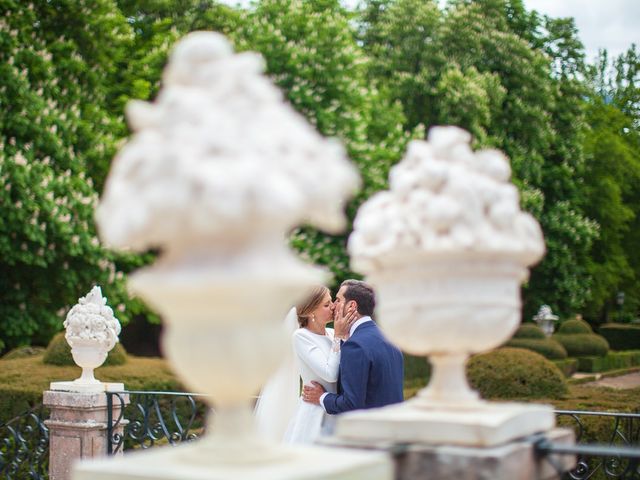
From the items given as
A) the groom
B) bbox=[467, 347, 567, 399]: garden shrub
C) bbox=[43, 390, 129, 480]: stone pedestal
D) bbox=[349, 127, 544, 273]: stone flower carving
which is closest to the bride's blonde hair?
the groom

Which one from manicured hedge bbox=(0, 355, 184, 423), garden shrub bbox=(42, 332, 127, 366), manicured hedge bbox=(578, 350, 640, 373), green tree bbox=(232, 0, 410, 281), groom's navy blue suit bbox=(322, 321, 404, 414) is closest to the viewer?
groom's navy blue suit bbox=(322, 321, 404, 414)

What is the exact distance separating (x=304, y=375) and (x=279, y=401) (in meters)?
0.23

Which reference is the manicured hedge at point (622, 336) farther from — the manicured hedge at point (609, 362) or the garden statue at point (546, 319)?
the garden statue at point (546, 319)

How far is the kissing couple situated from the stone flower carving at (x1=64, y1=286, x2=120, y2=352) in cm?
250

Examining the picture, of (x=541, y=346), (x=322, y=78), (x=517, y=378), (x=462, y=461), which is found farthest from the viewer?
(x=541, y=346)

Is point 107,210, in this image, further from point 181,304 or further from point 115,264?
point 115,264

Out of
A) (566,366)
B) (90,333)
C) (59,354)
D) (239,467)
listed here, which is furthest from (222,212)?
(566,366)

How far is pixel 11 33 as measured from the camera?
15500 mm

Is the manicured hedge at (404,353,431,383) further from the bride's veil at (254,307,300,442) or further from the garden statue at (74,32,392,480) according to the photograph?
the garden statue at (74,32,392,480)

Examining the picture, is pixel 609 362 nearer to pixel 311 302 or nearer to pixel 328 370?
pixel 311 302

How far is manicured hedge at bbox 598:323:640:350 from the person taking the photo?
3988 cm

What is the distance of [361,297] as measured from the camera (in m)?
5.71

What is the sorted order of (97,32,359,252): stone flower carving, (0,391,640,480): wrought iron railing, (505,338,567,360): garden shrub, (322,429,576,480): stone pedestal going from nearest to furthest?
(97,32,359,252): stone flower carving
(322,429,576,480): stone pedestal
(0,391,640,480): wrought iron railing
(505,338,567,360): garden shrub

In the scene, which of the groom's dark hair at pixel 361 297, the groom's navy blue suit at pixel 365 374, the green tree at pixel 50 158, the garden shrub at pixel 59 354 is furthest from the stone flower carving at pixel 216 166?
the green tree at pixel 50 158
